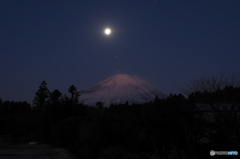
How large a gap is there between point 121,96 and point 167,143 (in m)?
87.7

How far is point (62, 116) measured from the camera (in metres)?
36.6

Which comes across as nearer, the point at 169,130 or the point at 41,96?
the point at 169,130

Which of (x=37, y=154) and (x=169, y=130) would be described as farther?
(x=37, y=154)

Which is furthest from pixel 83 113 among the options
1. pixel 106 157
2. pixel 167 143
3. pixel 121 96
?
pixel 121 96

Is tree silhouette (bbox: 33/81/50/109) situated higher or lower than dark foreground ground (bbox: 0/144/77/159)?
higher

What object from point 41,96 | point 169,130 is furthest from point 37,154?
point 41,96

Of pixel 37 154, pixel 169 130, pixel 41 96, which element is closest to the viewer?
pixel 169 130

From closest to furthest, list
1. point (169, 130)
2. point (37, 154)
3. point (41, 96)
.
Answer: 1. point (169, 130)
2. point (37, 154)
3. point (41, 96)

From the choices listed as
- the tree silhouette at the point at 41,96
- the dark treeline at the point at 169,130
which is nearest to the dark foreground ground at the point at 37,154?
the dark treeline at the point at 169,130

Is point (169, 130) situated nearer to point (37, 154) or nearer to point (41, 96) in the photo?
point (37, 154)

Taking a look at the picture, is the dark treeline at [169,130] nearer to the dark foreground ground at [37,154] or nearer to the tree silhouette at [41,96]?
the dark foreground ground at [37,154]

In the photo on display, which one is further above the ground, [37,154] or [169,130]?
[169,130]

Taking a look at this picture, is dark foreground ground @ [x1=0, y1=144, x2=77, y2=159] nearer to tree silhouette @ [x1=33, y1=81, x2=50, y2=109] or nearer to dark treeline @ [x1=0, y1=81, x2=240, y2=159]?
dark treeline @ [x1=0, y1=81, x2=240, y2=159]

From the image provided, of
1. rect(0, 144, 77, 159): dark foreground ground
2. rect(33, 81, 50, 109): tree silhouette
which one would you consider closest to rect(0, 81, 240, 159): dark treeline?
rect(0, 144, 77, 159): dark foreground ground
